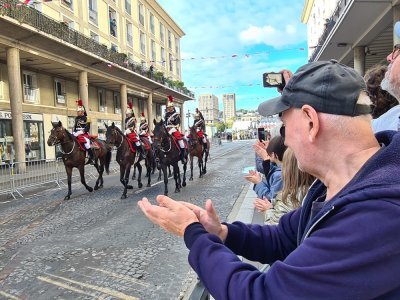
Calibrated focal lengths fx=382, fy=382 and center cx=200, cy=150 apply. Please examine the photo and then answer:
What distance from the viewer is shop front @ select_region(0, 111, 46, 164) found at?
22.3 m

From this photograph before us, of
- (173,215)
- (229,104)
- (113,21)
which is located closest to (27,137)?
(113,21)

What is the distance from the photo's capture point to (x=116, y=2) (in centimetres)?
3725

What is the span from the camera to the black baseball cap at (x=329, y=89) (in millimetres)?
1291

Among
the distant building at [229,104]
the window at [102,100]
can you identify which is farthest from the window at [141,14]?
the distant building at [229,104]

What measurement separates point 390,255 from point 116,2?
40011 millimetres

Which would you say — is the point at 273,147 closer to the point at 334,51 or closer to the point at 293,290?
the point at 293,290

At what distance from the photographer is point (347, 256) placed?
3.53ft

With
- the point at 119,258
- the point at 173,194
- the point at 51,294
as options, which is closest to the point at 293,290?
the point at 51,294

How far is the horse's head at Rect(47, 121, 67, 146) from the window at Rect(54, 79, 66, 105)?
17617 millimetres

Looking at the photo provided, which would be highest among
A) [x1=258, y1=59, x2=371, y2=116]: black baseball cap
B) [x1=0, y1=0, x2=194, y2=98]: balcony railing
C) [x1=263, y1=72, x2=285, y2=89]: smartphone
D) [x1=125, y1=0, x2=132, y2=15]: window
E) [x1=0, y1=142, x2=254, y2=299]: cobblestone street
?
[x1=125, y1=0, x2=132, y2=15]: window

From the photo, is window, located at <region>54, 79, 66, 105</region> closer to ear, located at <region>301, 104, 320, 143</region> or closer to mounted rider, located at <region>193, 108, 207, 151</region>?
mounted rider, located at <region>193, 108, 207, 151</region>

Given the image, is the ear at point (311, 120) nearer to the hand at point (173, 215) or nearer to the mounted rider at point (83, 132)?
the hand at point (173, 215)

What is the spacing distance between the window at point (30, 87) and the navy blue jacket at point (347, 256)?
2578 centimetres

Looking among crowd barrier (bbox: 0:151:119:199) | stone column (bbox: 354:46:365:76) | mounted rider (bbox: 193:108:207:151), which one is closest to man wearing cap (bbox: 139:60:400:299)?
crowd barrier (bbox: 0:151:119:199)
